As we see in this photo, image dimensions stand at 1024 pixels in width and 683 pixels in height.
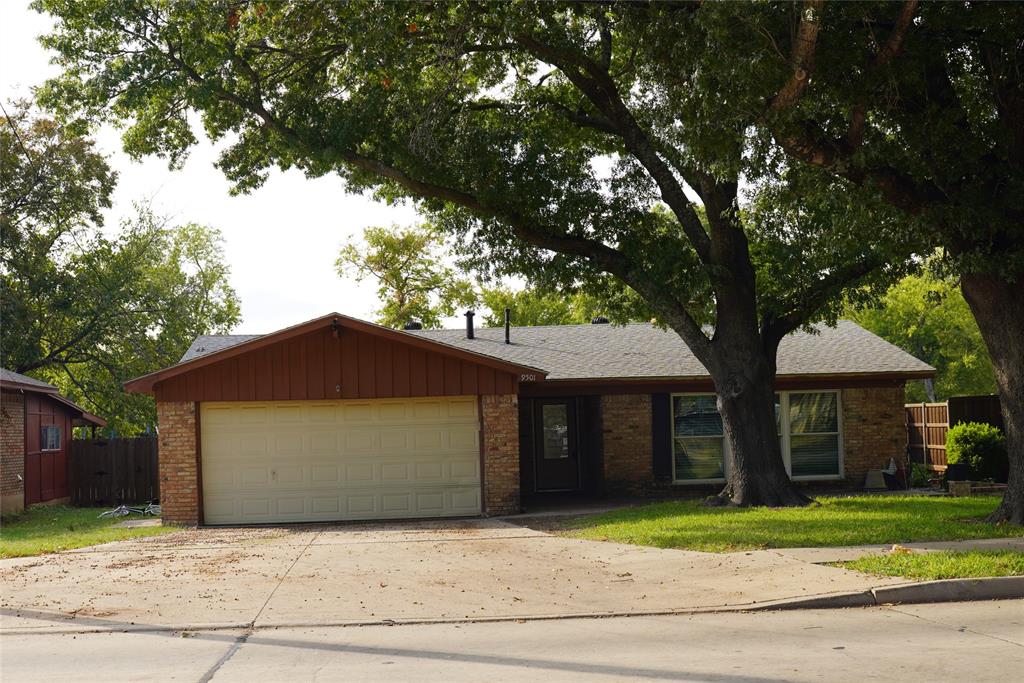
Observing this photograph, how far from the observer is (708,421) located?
2322cm

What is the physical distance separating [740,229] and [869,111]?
4226mm

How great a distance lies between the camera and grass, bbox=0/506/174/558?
54.0ft

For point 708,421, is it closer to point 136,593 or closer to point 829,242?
point 829,242

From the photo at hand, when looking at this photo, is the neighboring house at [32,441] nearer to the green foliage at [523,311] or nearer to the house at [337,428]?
the house at [337,428]

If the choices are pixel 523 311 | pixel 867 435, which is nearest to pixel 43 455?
pixel 867 435

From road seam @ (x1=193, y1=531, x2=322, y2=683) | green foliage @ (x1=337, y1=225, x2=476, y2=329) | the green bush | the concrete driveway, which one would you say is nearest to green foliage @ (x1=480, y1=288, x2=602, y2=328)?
green foliage @ (x1=337, y1=225, x2=476, y2=329)

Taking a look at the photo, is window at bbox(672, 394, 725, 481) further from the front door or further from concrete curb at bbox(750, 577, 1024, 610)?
concrete curb at bbox(750, 577, 1024, 610)

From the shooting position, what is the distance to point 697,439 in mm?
23125

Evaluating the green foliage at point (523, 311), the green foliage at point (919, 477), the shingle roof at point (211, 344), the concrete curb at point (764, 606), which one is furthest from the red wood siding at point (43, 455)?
the green foliage at point (523, 311)

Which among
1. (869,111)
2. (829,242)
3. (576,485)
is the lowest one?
(576,485)

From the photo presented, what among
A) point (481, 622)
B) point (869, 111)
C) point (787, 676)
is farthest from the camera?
point (869, 111)

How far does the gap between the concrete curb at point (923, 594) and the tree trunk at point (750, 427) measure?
799 centimetres

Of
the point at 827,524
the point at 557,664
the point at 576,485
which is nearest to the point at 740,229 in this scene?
the point at 827,524

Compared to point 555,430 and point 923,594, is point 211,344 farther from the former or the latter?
point 923,594
